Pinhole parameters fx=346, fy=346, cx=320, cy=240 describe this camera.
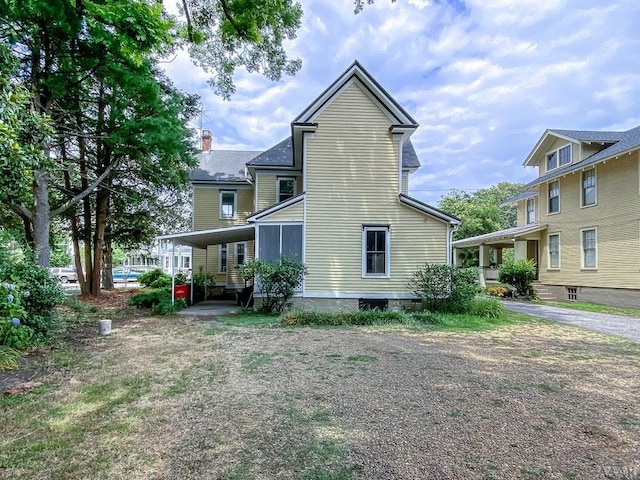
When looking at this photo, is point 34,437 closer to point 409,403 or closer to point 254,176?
point 409,403

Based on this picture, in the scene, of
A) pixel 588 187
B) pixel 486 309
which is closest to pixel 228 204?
pixel 486 309

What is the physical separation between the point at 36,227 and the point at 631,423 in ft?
49.4

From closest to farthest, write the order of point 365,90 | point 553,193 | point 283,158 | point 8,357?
point 8,357, point 365,90, point 283,158, point 553,193

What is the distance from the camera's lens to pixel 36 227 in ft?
37.5

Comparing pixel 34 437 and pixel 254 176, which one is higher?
pixel 254 176

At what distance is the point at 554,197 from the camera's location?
18.1 meters

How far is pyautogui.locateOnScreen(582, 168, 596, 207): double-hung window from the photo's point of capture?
51.2ft

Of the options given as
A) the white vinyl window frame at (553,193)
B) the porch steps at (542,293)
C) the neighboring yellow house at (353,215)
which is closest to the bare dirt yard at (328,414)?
the neighboring yellow house at (353,215)

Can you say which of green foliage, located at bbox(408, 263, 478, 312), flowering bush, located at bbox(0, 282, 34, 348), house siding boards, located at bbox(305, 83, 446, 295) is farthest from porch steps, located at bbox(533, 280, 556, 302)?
flowering bush, located at bbox(0, 282, 34, 348)

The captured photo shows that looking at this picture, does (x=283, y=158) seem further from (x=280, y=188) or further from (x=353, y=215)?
(x=353, y=215)

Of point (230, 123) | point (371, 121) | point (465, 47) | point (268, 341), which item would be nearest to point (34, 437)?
point (268, 341)

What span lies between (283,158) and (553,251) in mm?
14725

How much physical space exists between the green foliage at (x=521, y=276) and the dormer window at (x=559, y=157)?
17.7 feet

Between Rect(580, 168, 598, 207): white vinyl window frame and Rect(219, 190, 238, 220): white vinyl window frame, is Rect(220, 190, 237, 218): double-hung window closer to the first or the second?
Rect(219, 190, 238, 220): white vinyl window frame
